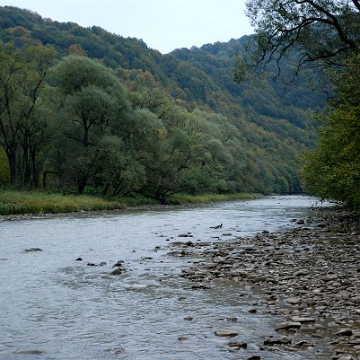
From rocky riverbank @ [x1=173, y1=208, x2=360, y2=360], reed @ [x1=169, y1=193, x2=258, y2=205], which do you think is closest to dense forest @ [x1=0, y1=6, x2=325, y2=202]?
reed @ [x1=169, y1=193, x2=258, y2=205]

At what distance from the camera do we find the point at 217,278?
1095 cm

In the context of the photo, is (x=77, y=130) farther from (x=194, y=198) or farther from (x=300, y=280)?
(x=300, y=280)

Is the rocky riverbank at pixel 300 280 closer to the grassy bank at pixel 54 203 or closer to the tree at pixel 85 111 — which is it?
the grassy bank at pixel 54 203

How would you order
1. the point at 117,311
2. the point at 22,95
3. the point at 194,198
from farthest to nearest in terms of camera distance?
1. the point at 194,198
2. the point at 22,95
3. the point at 117,311

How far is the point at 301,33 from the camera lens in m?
23.3

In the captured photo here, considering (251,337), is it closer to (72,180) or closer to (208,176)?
(72,180)

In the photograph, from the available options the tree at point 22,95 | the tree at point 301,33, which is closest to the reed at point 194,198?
the tree at point 22,95

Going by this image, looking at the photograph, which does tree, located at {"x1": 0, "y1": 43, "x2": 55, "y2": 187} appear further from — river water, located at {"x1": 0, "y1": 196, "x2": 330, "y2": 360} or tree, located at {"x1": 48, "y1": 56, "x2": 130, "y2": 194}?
river water, located at {"x1": 0, "y1": 196, "x2": 330, "y2": 360}

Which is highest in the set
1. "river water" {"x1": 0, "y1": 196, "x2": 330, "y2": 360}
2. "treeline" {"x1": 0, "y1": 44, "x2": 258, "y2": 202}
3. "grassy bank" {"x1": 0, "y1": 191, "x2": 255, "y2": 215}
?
"treeline" {"x1": 0, "y1": 44, "x2": 258, "y2": 202}

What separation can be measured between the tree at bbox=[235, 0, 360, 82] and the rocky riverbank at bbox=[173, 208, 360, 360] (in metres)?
9.67

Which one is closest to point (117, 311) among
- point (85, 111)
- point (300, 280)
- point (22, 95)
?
point (300, 280)

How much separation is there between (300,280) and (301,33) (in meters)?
16.8

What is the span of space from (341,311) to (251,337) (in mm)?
1991

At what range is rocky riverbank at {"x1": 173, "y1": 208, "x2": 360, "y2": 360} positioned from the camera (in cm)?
636
